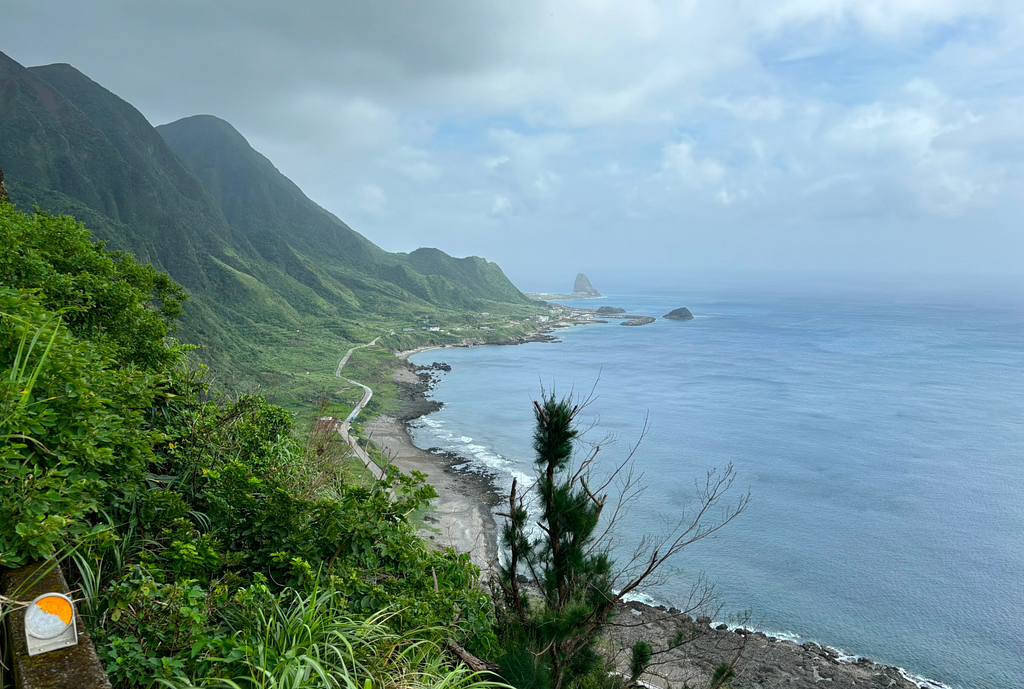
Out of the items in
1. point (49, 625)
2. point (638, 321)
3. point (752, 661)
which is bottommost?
point (752, 661)

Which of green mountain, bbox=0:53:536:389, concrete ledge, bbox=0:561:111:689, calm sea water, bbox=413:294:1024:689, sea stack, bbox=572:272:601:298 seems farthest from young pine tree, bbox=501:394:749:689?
sea stack, bbox=572:272:601:298

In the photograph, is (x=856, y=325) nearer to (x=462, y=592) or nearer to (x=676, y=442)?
(x=676, y=442)

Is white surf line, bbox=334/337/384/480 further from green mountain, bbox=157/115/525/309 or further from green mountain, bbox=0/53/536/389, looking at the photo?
green mountain, bbox=157/115/525/309

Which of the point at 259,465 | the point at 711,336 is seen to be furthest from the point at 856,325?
the point at 259,465

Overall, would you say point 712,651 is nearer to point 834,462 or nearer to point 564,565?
point 564,565

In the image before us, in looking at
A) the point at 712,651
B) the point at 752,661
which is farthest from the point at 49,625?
the point at 752,661

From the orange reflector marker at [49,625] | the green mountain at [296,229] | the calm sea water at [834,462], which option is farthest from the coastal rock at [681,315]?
the orange reflector marker at [49,625]
